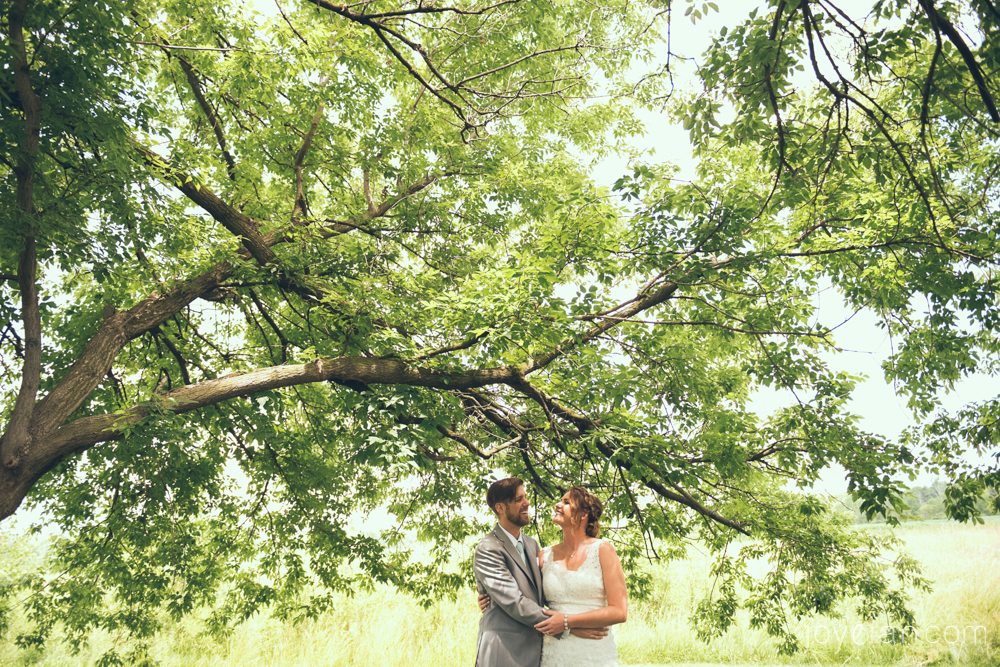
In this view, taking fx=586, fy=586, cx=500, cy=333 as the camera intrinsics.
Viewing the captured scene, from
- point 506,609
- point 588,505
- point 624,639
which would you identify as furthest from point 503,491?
point 624,639

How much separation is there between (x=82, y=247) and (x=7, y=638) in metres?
10.7

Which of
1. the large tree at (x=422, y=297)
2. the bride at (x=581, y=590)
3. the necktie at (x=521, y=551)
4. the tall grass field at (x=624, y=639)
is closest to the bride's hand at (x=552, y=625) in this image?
the bride at (x=581, y=590)

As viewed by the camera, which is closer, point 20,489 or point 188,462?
point 20,489

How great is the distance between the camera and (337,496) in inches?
325

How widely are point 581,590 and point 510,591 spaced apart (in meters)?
0.38

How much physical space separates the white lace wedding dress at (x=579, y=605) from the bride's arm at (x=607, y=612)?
52 millimetres

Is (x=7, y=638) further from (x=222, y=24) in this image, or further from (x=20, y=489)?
(x=222, y=24)

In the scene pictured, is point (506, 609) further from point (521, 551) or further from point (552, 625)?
point (521, 551)

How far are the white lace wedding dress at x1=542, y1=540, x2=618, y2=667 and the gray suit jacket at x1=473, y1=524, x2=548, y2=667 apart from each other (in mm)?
88

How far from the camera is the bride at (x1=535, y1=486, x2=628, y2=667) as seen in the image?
9.52 ft

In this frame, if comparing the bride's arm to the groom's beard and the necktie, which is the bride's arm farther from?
the groom's beard

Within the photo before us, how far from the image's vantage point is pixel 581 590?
3.00 meters

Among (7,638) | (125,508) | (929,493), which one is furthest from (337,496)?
(929,493)

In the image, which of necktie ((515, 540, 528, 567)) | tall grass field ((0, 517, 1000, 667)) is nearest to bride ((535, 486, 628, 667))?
necktie ((515, 540, 528, 567))
